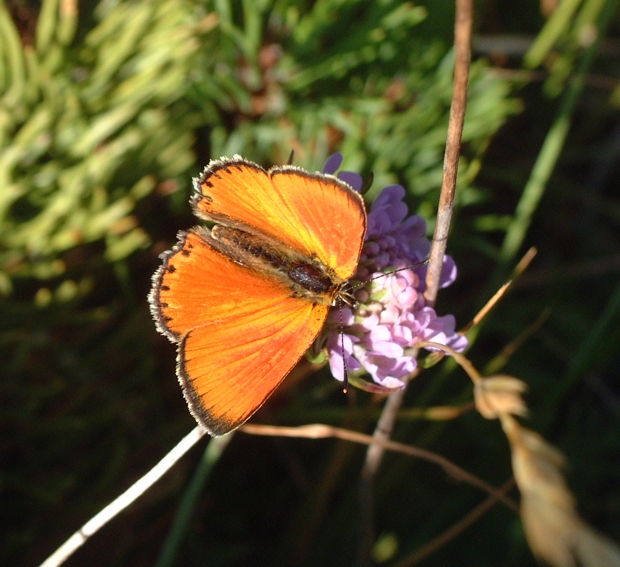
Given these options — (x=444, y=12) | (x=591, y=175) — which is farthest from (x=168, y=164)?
(x=591, y=175)

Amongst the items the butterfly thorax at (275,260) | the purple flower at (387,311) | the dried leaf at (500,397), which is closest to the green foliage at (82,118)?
the butterfly thorax at (275,260)

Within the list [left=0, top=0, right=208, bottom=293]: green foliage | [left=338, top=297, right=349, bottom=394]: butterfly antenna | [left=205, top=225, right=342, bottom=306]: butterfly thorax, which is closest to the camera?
[left=338, top=297, right=349, bottom=394]: butterfly antenna

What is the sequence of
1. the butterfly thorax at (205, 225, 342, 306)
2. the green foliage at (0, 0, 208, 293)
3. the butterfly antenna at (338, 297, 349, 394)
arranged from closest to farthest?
the butterfly antenna at (338, 297, 349, 394) < the butterfly thorax at (205, 225, 342, 306) < the green foliage at (0, 0, 208, 293)

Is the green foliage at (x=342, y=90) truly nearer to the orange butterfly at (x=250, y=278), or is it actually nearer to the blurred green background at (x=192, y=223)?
the blurred green background at (x=192, y=223)

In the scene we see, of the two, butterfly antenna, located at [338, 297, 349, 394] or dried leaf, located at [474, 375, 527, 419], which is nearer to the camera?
dried leaf, located at [474, 375, 527, 419]

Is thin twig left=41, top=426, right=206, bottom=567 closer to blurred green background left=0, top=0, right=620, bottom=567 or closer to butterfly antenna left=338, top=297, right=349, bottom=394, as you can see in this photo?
butterfly antenna left=338, top=297, right=349, bottom=394

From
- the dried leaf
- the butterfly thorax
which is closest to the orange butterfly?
the butterfly thorax

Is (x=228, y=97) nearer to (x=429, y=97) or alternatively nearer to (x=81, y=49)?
(x=81, y=49)
